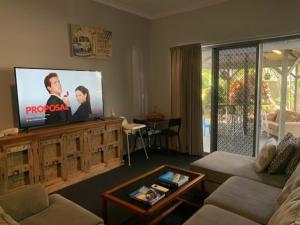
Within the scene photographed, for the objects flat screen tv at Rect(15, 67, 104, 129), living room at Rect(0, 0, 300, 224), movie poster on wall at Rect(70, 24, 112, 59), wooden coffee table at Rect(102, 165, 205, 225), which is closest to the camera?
wooden coffee table at Rect(102, 165, 205, 225)

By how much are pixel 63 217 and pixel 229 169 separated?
71.7 inches

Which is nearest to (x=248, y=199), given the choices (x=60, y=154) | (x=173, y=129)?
(x=60, y=154)

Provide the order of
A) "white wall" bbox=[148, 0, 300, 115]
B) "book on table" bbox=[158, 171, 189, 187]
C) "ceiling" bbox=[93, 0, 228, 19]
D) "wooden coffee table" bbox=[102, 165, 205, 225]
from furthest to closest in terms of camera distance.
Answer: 1. "ceiling" bbox=[93, 0, 228, 19]
2. "white wall" bbox=[148, 0, 300, 115]
3. "book on table" bbox=[158, 171, 189, 187]
4. "wooden coffee table" bbox=[102, 165, 205, 225]

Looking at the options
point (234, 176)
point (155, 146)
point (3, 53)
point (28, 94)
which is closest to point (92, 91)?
point (28, 94)

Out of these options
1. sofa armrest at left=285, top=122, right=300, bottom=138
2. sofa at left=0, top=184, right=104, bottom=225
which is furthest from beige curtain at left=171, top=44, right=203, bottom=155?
sofa at left=0, top=184, right=104, bottom=225

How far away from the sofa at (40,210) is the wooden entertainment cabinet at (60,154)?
1.02 m

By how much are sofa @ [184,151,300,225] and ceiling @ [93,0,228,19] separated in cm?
295

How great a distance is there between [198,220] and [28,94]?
8.26 ft

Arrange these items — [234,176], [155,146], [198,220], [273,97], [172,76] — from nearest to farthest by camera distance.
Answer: [198,220] → [234,176] → [273,97] → [172,76] → [155,146]

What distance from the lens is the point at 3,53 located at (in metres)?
2.88

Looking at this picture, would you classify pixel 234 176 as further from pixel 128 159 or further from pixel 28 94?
pixel 28 94

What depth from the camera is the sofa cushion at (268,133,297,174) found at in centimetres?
227

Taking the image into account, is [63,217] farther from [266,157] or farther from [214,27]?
[214,27]

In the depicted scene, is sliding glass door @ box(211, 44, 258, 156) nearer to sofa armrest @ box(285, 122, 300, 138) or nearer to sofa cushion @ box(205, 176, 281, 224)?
sofa armrest @ box(285, 122, 300, 138)
